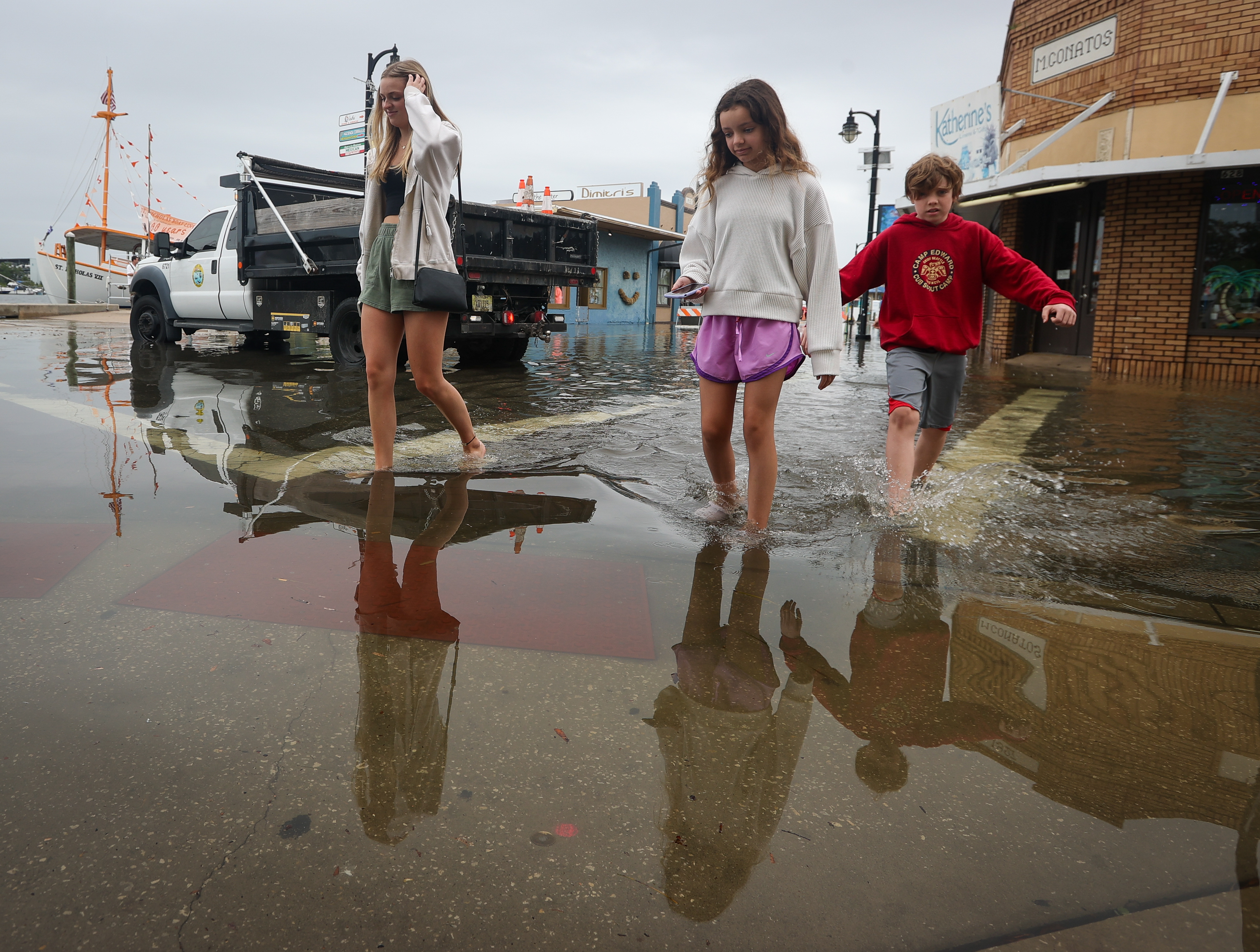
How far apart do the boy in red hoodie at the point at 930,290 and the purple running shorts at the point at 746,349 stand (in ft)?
2.40

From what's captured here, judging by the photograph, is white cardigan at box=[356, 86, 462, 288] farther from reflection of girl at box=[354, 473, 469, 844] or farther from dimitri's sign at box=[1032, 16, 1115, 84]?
dimitri's sign at box=[1032, 16, 1115, 84]

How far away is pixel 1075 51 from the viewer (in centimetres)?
1427

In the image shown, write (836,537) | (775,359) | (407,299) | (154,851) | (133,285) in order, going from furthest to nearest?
(133,285), (407,299), (836,537), (775,359), (154,851)

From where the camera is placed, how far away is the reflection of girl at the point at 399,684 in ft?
5.45

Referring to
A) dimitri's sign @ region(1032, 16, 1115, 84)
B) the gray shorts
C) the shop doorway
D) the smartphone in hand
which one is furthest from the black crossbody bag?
dimitri's sign @ region(1032, 16, 1115, 84)

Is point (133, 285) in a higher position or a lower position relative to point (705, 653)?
higher

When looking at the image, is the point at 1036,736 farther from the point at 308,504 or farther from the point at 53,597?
the point at 308,504

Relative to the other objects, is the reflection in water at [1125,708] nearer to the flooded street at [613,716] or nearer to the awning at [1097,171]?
the flooded street at [613,716]

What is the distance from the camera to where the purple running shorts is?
3314 millimetres

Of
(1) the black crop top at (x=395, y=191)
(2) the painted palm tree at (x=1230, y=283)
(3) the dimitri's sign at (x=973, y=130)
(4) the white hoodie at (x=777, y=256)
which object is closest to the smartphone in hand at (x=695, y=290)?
(4) the white hoodie at (x=777, y=256)

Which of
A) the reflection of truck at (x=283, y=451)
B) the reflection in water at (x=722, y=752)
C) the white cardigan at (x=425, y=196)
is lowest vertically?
the reflection in water at (x=722, y=752)

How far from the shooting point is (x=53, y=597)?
2594mm

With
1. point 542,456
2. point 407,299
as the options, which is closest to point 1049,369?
point 542,456

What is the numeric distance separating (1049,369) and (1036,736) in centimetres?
1371
